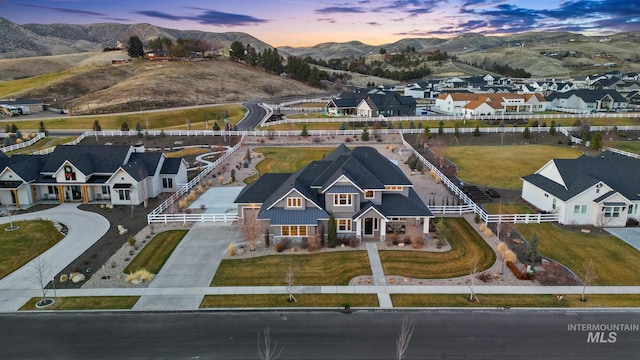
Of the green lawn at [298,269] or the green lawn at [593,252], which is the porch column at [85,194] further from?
the green lawn at [593,252]

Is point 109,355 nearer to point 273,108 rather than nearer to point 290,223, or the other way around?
point 290,223

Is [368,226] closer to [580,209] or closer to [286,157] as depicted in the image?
[580,209]

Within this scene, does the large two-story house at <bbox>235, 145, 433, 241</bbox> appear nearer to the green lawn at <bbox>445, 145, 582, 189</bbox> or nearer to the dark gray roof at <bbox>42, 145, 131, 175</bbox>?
the dark gray roof at <bbox>42, 145, 131, 175</bbox>

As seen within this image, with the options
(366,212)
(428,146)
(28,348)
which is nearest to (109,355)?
(28,348)

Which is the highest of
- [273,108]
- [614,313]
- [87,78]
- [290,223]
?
[87,78]

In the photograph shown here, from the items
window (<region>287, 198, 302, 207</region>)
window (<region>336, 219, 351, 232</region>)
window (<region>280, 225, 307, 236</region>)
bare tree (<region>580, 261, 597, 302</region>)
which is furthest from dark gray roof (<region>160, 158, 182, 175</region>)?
bare tree (<region>580, 261, 597, 302</region>)

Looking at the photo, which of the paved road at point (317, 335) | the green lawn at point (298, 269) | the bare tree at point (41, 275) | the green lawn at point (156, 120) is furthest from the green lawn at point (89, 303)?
the green lawn at point (156, 120)
